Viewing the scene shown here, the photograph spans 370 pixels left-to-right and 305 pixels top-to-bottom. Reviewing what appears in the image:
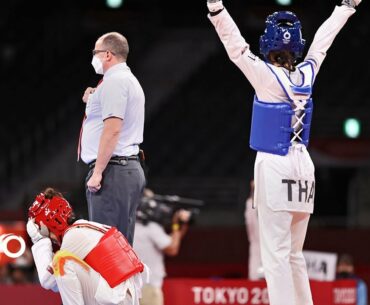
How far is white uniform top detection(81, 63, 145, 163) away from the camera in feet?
28.5

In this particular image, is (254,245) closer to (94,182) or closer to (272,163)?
(94,182)

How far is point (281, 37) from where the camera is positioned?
326 inches

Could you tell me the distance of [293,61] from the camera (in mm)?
8414

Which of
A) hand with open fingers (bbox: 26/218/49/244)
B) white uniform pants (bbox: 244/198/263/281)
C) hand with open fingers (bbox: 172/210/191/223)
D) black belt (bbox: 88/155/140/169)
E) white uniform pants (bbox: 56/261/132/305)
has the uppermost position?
black belt (bbox: 88/155/140/169)

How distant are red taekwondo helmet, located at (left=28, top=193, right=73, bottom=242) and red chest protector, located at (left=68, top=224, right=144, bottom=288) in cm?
29

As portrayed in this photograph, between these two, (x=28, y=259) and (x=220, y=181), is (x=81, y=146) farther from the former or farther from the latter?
(x=220, y=181)

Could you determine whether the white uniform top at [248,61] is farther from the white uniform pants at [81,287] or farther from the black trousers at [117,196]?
the white uniform pants at [81,287]

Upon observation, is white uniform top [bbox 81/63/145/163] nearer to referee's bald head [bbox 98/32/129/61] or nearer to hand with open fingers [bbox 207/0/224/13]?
referee's bald head [bbox 98/32/129/61]

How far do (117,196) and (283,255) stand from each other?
130 cm

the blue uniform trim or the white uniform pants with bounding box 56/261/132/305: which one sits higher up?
the blue uniform trim

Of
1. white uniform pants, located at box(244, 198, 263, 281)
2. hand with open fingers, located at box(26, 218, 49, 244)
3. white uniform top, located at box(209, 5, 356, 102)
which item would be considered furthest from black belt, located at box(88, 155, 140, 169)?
white uniform pants, located at box(244, 198, 263, 281)

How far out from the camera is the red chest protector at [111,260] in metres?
8.06

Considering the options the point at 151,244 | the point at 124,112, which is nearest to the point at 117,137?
the point at 124,112

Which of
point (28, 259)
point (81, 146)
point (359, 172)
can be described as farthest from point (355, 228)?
point (81, 146)
